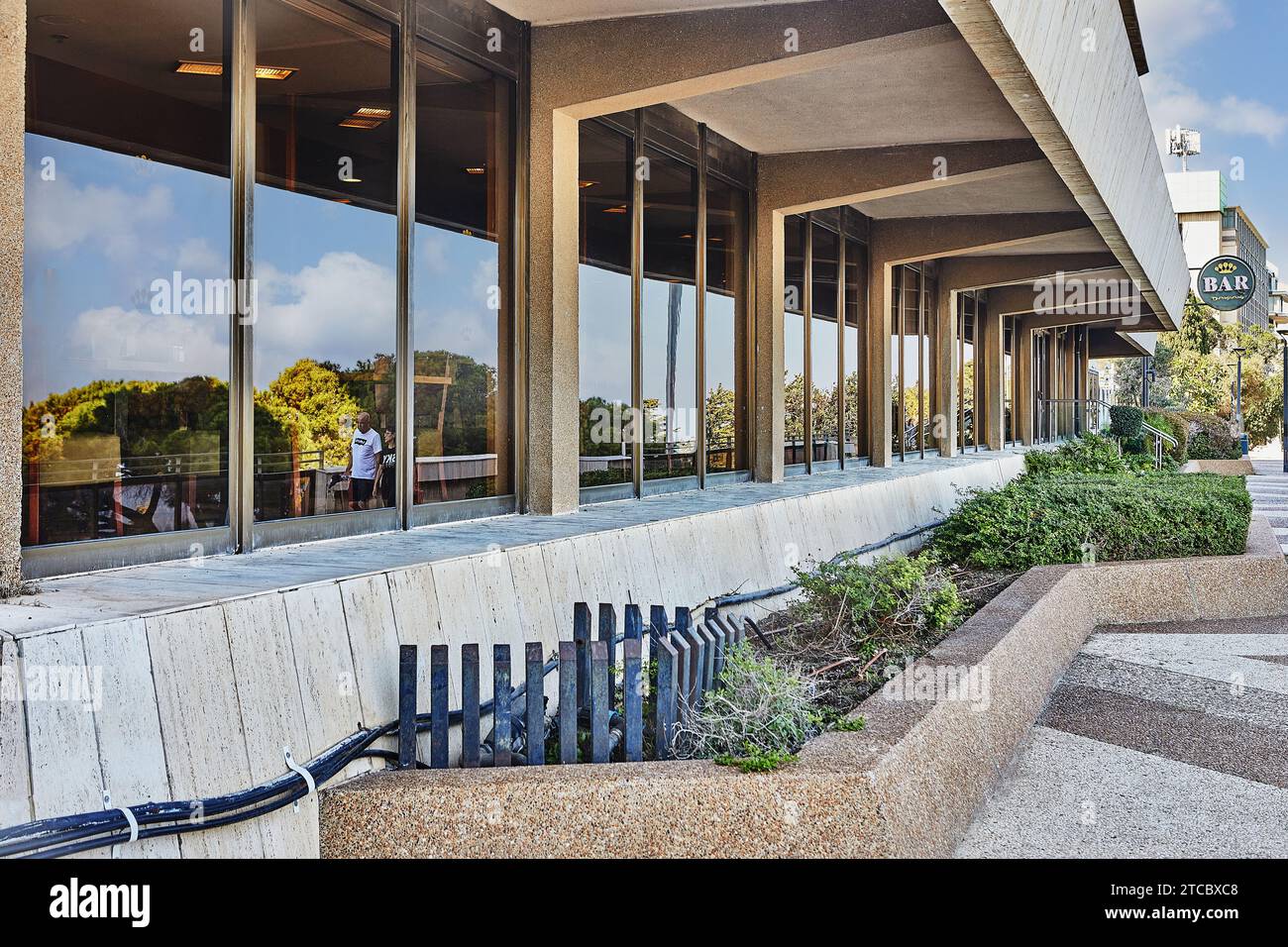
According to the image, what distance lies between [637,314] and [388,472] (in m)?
4.15

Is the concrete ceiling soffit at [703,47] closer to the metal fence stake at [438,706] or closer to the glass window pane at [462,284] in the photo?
the glass window pane at [462,284]

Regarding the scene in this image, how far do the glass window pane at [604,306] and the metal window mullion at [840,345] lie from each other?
6737mm

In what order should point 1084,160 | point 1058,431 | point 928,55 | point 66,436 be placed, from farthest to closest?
point 1058,431 < point 1084,160 < point 928,55 < point 66,436

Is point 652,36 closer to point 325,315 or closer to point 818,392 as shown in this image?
point 325,315

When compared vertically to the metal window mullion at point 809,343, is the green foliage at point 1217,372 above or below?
above

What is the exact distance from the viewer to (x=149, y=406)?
19.3 ft

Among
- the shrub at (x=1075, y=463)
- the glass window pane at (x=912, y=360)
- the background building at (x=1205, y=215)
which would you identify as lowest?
the shrub at (x=1075, y=463)

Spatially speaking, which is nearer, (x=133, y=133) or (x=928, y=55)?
(x=133, y=133)

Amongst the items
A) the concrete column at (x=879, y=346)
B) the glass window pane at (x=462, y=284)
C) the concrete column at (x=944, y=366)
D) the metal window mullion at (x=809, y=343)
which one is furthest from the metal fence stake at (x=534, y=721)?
the concrete column at (x=944, y=366)

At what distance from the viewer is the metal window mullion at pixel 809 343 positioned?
15.7 meters

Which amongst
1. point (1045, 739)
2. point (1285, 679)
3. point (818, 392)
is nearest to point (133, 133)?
point (1045, 739)

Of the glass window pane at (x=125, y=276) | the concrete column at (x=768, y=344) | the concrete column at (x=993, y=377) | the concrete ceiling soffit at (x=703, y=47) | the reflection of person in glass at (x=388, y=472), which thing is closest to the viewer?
the glass window pane at (x=125, y=276)

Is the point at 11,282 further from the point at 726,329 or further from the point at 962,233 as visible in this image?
the point at 962,233

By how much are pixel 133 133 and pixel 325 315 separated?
1.41m
